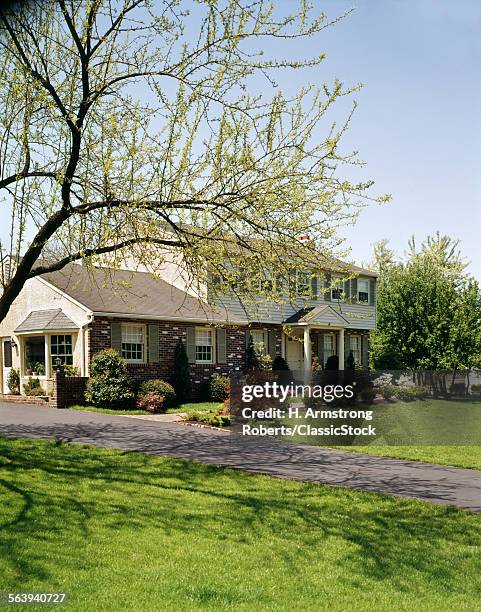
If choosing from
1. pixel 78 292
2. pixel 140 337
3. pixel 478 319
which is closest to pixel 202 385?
pixel 140 337

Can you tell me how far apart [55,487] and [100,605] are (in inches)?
158

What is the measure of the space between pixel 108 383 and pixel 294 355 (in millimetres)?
12569

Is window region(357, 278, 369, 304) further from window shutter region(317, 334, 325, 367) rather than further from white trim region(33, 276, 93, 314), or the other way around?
white trim region(33, 276, 93, 314)

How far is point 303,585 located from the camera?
19.5 feet

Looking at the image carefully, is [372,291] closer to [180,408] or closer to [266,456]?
[180,408]

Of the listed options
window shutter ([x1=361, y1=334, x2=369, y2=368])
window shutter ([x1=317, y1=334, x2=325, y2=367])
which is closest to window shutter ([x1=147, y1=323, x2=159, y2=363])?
window shutter ([x1=317, y1=334, x2=325, y2=367])

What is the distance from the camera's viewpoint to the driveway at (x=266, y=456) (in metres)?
10.2

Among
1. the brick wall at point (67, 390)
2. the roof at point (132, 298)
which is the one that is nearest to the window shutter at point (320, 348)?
the roof at point (132, 298)

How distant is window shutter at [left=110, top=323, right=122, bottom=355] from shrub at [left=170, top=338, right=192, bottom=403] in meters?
2.34

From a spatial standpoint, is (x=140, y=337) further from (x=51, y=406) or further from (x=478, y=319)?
(x=478, y=319)

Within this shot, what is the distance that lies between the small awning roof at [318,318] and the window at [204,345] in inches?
199

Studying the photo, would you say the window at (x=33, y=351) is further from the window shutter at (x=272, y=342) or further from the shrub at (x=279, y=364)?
the window shutter at (x=272, y=342)

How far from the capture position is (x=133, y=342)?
76.9ft

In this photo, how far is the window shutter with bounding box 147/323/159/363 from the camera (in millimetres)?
23781
